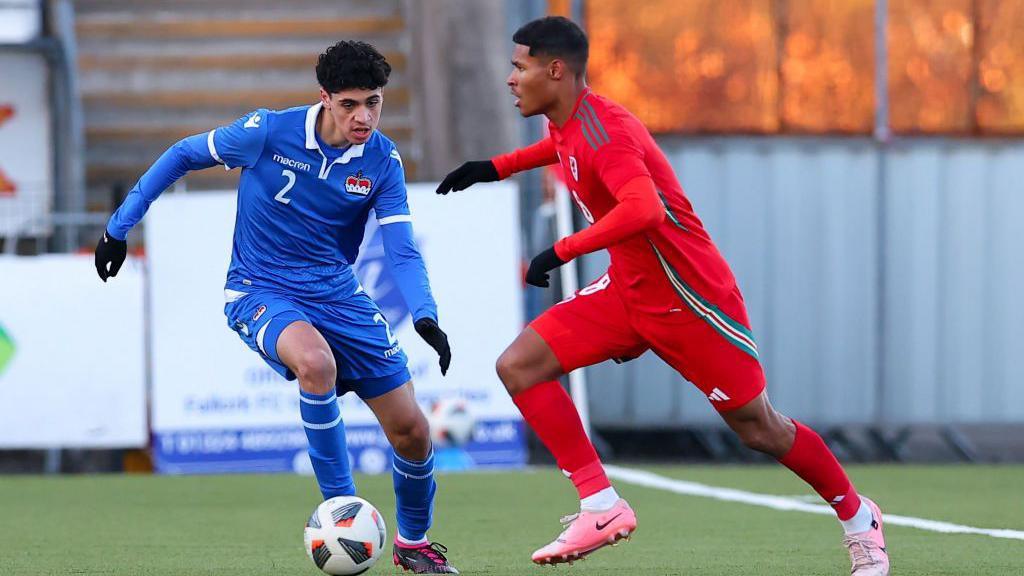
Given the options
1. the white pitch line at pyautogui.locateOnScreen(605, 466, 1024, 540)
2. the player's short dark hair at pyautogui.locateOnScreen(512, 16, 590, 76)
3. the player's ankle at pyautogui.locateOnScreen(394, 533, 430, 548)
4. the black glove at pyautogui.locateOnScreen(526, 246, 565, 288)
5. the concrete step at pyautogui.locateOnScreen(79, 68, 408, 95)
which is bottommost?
the white pitch line at pyautogui.locateOnScreen(605, 466, 1024, 540)

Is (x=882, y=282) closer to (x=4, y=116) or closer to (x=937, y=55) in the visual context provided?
(x=937, y=55)

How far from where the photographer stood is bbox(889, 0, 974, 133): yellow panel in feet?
46.9

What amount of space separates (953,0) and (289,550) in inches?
358

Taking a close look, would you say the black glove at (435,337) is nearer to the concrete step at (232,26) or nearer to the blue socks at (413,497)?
the blue socks at (413,497)

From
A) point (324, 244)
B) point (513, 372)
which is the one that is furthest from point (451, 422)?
point (513, 372)

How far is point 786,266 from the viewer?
45.8ft

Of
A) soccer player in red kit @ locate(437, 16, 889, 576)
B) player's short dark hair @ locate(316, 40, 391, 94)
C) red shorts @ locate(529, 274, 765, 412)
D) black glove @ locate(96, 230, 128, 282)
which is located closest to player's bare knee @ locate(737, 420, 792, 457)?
soccer player in red kit @ locate(437, 16, 889, 576)

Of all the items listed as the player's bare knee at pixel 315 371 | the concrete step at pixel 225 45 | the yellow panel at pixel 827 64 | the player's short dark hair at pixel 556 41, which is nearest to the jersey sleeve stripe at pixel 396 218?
the player's bare knee at pixel 315 371

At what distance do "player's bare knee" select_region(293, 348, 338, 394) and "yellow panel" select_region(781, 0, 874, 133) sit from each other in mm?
8531

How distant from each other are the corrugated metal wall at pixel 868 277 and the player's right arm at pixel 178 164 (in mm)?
7443

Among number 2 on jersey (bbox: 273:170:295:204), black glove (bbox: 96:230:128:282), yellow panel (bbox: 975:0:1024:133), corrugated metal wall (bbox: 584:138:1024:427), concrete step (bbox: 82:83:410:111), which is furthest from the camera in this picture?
concrete step (bbox: 82:83:410:111)

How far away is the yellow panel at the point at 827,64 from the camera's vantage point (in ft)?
46.8

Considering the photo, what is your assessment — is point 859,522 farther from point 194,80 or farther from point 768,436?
point 194,80

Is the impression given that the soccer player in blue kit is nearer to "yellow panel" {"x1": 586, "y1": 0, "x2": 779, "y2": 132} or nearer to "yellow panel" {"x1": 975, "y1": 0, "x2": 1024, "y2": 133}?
"yellow panel" {"x1": 586, "y1": 0, "x2": 779, "y2": 132}
